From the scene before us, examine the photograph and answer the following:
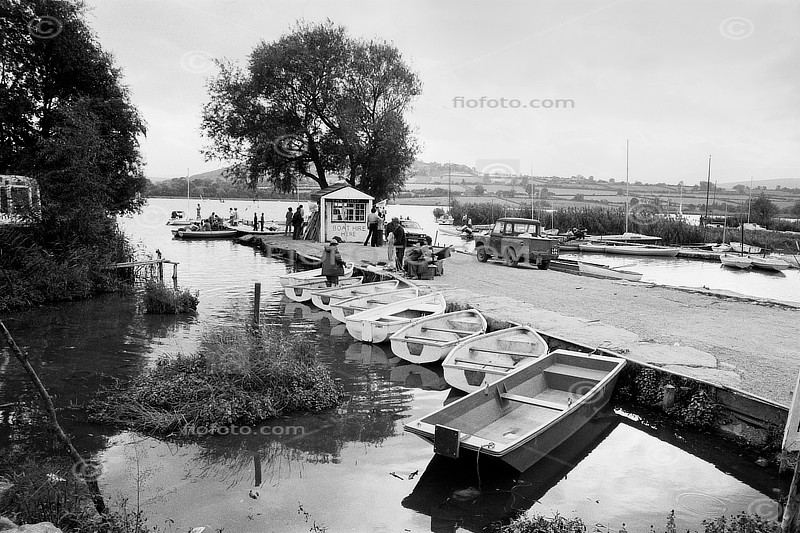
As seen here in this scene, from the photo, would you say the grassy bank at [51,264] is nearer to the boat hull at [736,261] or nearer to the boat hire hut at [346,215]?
the boat hire hut at [346,215]

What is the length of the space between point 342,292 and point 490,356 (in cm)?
693

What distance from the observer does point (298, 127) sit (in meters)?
39.2

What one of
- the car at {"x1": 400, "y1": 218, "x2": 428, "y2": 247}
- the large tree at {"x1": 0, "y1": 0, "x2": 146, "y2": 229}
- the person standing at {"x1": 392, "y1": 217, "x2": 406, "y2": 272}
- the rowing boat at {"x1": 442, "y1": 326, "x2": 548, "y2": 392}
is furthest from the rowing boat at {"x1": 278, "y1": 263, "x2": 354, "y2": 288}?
the rowing boat at {"x1": 442, "y1": 326, "x2": 548, "y2": 392}

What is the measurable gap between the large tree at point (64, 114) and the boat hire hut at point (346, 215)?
36.8 ft

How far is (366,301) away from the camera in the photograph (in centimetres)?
1577

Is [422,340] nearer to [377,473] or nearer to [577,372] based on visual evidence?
[577,372]

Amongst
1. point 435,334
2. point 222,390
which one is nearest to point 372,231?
point 435,334

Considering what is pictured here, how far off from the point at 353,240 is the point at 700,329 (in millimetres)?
24678

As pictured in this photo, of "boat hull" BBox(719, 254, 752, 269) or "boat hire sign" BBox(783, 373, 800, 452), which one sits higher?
"boat hire sign" BBox(783, 373, 800, 452)

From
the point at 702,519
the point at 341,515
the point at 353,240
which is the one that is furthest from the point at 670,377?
the point at 353,240

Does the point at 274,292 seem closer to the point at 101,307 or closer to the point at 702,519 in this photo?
the point at 101,307

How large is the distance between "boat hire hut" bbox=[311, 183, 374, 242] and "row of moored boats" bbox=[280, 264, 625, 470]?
19.4 m

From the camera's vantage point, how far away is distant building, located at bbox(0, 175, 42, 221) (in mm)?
18766

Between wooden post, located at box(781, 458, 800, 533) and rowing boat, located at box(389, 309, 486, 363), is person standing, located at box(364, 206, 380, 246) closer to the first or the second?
rowing boat, located at box(389, 309, 486, 363)
